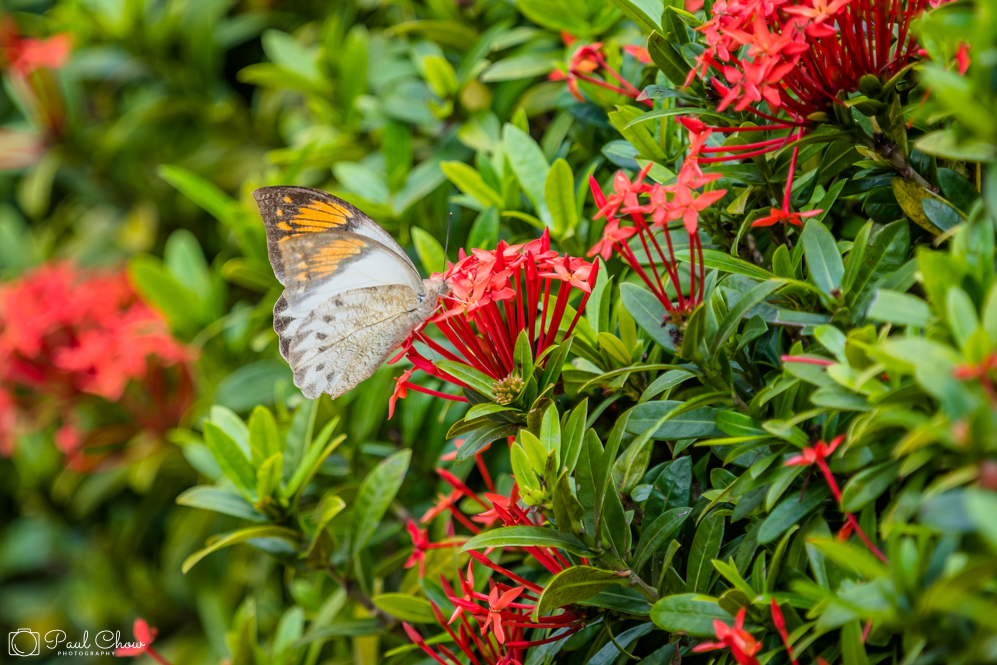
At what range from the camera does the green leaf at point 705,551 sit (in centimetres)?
79

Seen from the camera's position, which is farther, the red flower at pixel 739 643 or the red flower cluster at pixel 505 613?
the red flower cluster at pixel 505 613

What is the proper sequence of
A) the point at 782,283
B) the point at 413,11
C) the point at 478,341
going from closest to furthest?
the point at 782,283 → the point at 478,341 → the point at 413,11

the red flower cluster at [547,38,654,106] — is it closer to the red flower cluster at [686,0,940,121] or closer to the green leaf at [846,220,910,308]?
the red flower cluster at [686,0,940,121]

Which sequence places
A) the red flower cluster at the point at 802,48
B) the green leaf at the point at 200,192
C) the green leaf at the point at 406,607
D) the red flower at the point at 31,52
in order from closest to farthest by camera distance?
the red flower cluster at the point at 802,48 < the green leaf at the point at 406,607 < the green leaf at the point at 200,192 < the red flower at the point at 31,52

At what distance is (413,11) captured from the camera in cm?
162

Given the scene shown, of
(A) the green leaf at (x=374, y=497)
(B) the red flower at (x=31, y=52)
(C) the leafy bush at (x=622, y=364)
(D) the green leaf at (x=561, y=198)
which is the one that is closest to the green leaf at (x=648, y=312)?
(C) the leafy bush at (x=622, y=364)

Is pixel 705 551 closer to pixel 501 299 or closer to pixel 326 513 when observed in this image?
pixel 501 299

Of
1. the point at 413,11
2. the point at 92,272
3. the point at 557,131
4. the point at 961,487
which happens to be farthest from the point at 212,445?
the point at 92,272

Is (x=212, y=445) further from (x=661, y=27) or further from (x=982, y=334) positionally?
(x=982, y=334)

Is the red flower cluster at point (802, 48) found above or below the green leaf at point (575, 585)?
above

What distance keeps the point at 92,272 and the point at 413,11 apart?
4.42 ft

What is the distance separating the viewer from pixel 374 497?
1.10 m

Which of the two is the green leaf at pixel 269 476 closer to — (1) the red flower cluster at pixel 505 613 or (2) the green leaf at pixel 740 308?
(1) the red flower cluster at pixel 505 613

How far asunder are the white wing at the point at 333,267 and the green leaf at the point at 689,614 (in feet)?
1.75
